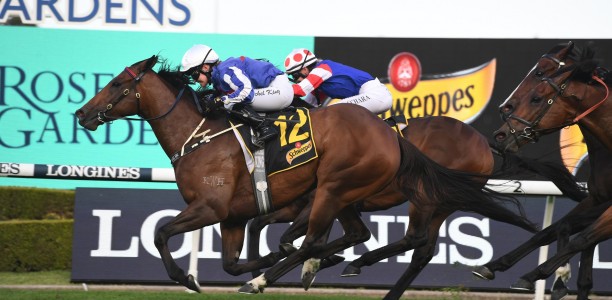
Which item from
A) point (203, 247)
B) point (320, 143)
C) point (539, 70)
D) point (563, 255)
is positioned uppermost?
point (539, 70)

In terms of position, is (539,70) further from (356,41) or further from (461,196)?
(356,41)

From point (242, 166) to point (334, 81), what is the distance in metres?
1.21

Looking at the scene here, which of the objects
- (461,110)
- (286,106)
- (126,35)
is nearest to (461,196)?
(286,106)

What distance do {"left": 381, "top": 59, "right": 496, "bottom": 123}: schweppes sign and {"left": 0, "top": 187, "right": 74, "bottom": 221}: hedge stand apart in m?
3.80

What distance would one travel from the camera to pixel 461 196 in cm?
595

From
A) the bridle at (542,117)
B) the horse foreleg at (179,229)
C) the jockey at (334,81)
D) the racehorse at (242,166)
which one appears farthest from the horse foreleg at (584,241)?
the horse foreleg at (179,229)

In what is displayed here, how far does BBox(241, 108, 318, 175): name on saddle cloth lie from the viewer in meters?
5.63

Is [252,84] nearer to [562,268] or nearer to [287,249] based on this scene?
[287,249]

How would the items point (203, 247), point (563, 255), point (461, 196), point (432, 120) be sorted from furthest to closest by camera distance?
point (203, 247) → point (432, 120) → point (461, 196) → point (563, 255)

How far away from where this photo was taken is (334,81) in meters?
6.57

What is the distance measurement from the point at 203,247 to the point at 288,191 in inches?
68.3

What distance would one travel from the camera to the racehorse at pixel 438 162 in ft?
20.8

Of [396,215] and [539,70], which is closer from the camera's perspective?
[539,70]

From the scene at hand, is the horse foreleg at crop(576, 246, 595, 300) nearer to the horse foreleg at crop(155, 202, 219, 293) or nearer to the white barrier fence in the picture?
the white barrier fence
